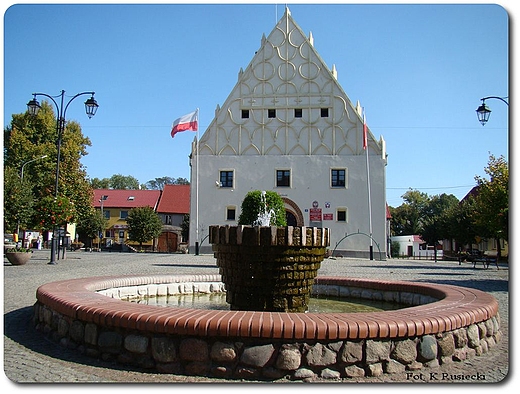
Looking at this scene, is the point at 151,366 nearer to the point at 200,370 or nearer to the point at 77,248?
the point at 200,370

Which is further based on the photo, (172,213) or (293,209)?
(172,213)

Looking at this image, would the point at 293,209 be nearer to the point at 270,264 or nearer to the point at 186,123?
the point at 186,123

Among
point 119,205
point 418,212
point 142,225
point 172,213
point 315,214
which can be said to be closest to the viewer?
point 315,214

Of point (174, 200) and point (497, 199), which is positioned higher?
point (174, 200)

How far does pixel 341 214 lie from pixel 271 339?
3696 cm

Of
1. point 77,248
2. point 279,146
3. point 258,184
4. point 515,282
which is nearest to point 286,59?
point 279,146

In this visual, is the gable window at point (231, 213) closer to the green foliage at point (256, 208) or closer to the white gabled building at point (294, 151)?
the white gabled building at point (294, 151)

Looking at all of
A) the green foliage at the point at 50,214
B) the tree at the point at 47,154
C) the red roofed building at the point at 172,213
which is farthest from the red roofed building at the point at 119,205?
the green foliage at the point at 50,214

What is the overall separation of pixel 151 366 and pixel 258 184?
36753mm

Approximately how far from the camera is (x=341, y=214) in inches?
1606

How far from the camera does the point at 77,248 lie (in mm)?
55281

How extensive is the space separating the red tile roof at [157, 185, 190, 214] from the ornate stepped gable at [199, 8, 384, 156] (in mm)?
29790

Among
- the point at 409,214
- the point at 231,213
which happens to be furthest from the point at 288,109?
the point at 409,214

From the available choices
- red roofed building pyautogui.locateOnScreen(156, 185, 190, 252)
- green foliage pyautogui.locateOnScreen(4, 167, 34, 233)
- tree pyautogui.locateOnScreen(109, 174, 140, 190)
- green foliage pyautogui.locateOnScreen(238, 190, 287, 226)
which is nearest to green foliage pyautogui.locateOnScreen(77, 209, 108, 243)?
red roofed building pyautogui.locateOnScreen(156, 185, 190, 252)
